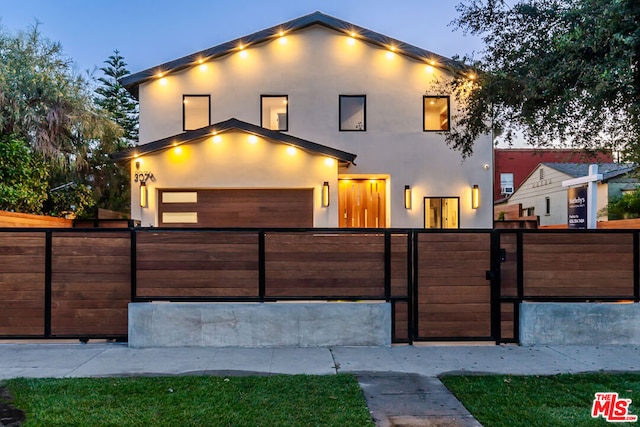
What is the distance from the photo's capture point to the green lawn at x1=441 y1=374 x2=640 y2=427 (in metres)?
3.83

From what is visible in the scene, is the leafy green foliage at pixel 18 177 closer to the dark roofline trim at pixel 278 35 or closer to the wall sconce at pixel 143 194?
the wall sconce at pixel 143 194

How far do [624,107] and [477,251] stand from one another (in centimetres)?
316

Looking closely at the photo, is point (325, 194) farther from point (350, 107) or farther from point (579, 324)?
point (579, 324)

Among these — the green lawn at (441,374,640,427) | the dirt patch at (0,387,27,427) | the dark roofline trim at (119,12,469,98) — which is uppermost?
the dark roofline trim at (119,12,469,98)

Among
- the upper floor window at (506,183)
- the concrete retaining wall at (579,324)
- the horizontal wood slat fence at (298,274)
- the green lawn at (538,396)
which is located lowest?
the green lawn at (538,396)

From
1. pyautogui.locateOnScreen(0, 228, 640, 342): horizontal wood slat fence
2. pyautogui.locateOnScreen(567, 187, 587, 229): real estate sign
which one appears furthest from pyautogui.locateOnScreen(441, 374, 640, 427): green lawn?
pyautogui.locateOnScreen(567, 187, 587, 229): real estate sign

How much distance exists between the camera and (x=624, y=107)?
21.4ft

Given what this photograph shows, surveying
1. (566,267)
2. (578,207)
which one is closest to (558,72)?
(566,267)

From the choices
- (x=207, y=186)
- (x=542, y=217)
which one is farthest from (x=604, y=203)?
(x=207, y=186)

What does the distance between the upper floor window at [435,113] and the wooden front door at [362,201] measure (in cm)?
209

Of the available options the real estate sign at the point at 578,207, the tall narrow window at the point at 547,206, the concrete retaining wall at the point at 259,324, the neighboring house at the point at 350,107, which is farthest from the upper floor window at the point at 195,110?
the tall narrow window at the point at 547,206

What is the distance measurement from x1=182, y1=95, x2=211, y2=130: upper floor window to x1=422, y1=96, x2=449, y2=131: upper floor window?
20.2ft

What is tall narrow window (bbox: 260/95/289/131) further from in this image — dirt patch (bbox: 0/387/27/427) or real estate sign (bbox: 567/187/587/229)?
dirt patch (bbox: 0/387/27/427)

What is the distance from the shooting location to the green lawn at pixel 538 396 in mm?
3832
